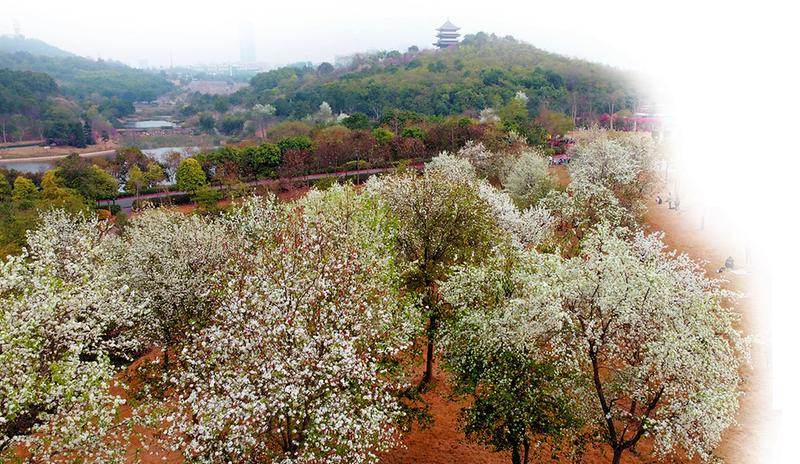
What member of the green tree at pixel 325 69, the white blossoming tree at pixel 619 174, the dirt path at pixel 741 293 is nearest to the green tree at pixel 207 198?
the white blossoming tree at pixel 619 174

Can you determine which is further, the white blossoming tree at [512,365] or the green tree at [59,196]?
the green tree at [59,196]

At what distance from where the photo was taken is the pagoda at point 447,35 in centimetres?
19688

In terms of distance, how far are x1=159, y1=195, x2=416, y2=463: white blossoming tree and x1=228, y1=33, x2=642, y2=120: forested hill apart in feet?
326

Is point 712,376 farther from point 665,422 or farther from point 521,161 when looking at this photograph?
point 521,161

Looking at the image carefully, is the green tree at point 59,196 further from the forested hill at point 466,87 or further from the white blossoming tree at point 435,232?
the forested hill at point 466,87

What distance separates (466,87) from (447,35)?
86.1 metres

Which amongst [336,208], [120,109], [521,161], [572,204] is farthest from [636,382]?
[120,109]

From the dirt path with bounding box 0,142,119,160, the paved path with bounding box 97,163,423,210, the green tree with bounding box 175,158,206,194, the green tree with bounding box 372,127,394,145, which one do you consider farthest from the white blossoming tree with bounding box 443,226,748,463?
the dirt path with bounding box 0,142,119,160

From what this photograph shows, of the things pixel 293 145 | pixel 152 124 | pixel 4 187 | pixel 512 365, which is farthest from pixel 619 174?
pixel 152 124

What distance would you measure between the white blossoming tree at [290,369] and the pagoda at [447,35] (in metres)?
199

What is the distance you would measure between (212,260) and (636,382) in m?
13.7

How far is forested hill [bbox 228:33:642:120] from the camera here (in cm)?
11538

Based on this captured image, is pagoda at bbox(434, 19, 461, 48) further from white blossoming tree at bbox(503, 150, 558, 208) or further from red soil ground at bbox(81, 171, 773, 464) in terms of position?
red soil ground at bbox(81, 171, 773, 464)

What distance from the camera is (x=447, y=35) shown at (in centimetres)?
19700
